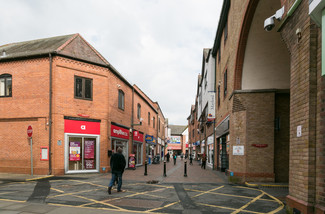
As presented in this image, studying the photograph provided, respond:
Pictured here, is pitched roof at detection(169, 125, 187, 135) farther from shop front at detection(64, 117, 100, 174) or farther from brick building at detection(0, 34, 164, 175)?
shop front at detection(64, 117, 100, 174)

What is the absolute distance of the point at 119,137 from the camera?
59.9ft

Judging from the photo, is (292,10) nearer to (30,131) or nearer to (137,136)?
(30,131)

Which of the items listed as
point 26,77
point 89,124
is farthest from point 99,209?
point 26,77

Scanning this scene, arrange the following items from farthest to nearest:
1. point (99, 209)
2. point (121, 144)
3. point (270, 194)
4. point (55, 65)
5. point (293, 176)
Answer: point (121, 144)
point (55, 65)
point (270, 194)
point (99, 209)
point (293, 176)

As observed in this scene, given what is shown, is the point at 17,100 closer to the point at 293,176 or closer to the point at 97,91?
the point at 97,91

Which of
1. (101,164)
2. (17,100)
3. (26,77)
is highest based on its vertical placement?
(26,77)

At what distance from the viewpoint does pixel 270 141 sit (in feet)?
37.2

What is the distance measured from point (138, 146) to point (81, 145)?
10100 millimetres

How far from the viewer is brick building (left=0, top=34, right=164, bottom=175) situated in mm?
14047

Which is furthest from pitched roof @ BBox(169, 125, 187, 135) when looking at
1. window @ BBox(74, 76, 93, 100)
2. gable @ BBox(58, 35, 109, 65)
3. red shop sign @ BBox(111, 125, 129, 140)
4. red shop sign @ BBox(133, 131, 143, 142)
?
window @ BBox(74, 76, 93, 100)

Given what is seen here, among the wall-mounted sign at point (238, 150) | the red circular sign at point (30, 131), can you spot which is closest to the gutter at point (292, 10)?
the wall-mounted sign at point (238, 150)

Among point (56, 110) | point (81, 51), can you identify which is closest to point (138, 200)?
point (56, 110)

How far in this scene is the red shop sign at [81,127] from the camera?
14.5 m

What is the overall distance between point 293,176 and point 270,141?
5735mm
